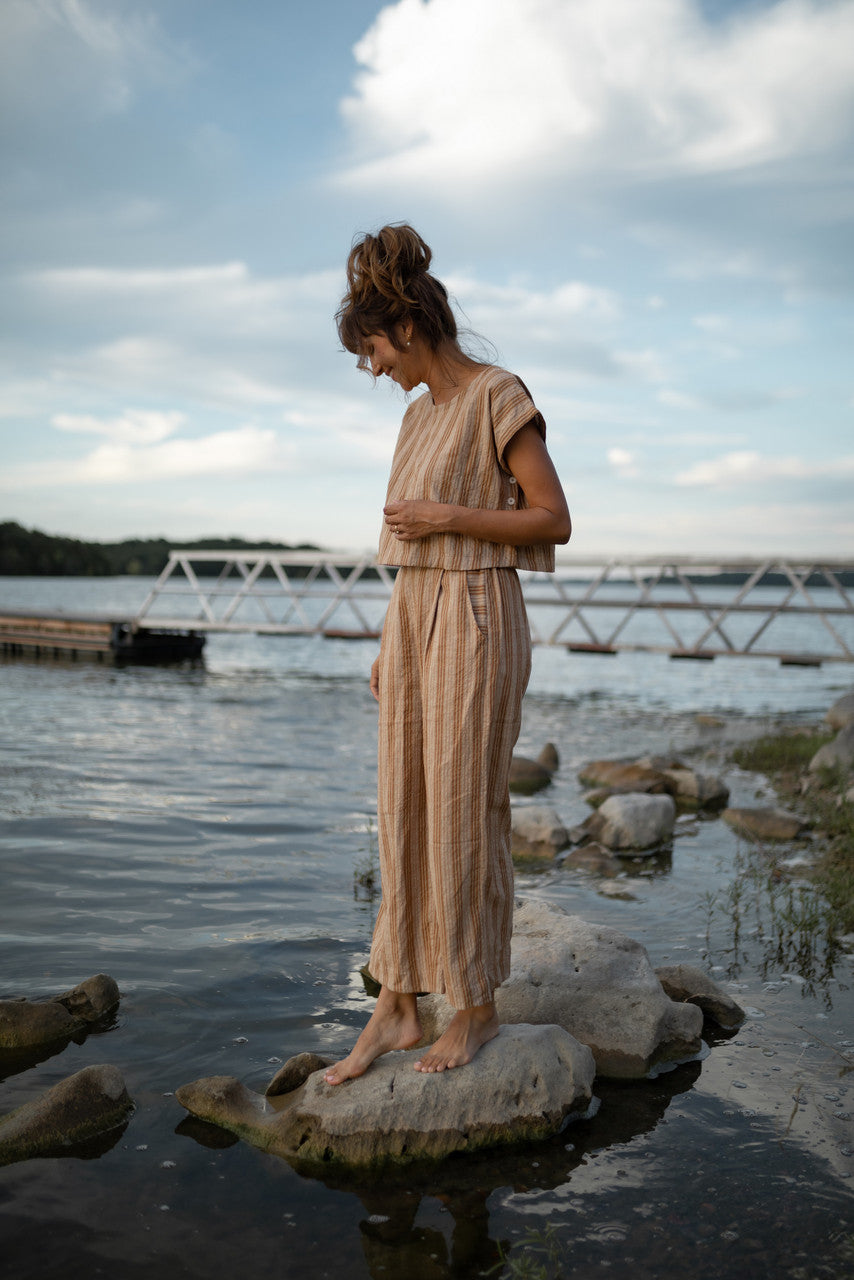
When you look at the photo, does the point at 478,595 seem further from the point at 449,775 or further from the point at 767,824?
the point at 767,824

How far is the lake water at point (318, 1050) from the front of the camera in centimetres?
209

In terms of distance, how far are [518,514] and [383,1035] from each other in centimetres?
139

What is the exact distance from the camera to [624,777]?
8.02 metres

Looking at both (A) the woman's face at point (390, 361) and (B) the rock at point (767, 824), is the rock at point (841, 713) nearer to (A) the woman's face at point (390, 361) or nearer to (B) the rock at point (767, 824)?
(B) the rock at point (767, 824)

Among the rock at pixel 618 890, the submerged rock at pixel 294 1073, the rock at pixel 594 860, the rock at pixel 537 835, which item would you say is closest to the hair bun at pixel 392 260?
the submerged rock at pixel 294 1073

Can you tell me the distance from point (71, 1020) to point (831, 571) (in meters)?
13.5

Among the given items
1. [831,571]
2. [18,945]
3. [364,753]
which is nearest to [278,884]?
[18,945]

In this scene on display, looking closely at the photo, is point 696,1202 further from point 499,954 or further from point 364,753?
point 364,753

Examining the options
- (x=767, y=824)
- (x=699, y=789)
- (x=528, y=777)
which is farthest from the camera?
(x=528, y=777)

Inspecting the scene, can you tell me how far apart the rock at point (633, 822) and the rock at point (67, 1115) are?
12.6 ft

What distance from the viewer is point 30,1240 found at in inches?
82.3

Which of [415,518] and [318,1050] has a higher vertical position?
[415,518]

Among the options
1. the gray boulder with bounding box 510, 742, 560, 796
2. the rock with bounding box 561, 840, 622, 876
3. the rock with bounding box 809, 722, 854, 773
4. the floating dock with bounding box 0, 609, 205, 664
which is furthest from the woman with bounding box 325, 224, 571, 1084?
the floating dock with bounding box 0, 609, 205, 664

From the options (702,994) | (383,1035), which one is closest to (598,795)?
(702,994)
